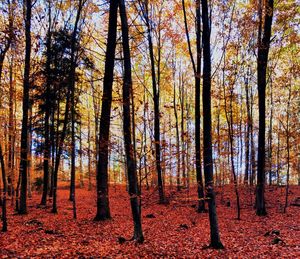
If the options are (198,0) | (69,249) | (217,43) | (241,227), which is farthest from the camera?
(217,43)

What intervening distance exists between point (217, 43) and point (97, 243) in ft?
41.2

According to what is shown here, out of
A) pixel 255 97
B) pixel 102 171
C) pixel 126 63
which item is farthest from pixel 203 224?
pixel 255 97

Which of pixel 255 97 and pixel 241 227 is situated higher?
pixel 255 97

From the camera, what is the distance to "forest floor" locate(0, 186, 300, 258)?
6918 mm

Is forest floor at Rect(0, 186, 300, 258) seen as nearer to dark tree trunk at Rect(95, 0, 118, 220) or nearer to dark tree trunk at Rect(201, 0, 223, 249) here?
dark tree trunk at Rect(201, 0, 223, 249)

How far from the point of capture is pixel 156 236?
8.89m

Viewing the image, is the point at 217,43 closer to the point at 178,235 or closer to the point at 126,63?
the point at 126,63

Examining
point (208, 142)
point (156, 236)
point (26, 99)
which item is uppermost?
point (26, 99)

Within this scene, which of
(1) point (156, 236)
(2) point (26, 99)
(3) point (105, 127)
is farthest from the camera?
(2) point (26, 99)

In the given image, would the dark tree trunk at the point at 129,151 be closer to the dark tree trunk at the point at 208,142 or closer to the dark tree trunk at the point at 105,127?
the dark tree trunk at the point at 208,142

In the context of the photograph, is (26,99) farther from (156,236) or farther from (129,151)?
(156,236)

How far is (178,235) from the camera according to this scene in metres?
9.28

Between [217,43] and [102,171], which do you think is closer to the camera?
[102,171]

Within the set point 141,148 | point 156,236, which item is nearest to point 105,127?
point 141,148
